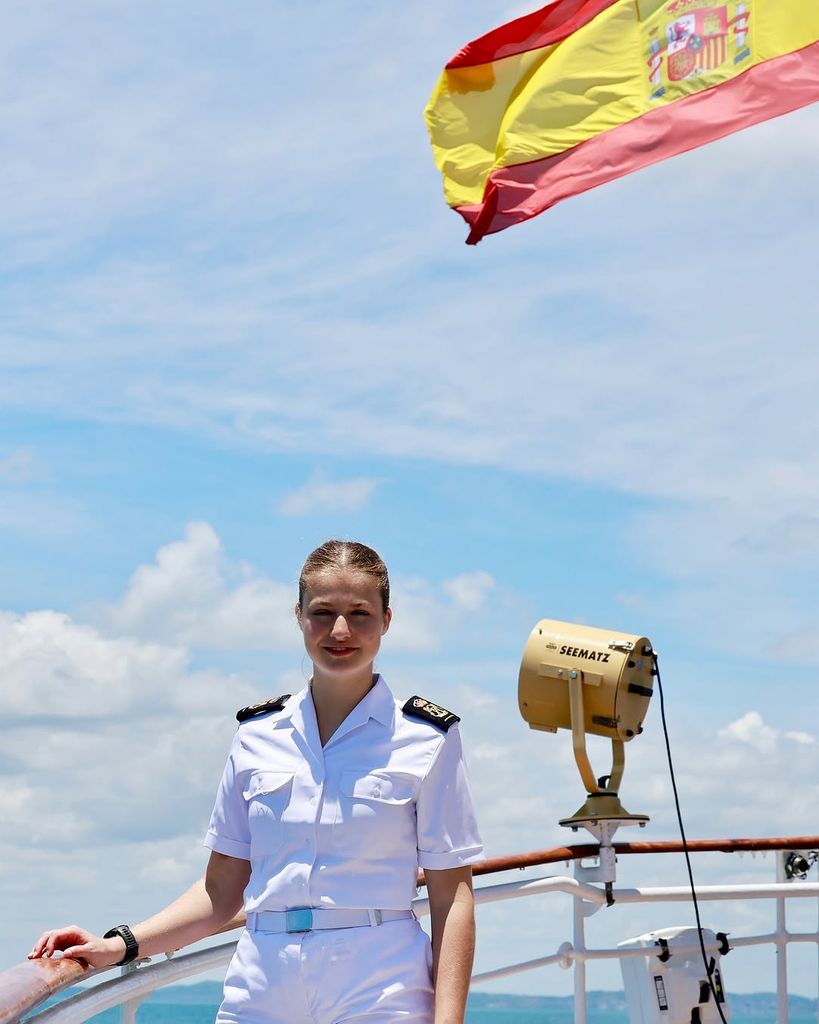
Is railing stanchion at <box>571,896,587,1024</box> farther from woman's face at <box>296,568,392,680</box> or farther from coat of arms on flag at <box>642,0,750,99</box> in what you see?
coat of arms on flag at <box>642,0,750,99</box>

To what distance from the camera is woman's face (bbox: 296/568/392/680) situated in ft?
7.73

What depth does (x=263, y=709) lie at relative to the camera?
8.34 ft

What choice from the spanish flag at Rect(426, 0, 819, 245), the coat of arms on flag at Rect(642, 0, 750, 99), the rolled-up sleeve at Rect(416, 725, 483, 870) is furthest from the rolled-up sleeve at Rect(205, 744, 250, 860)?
the coat of arms on flag at Rect(642, 0, 750, 99)

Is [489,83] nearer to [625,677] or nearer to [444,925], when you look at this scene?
[625,677]

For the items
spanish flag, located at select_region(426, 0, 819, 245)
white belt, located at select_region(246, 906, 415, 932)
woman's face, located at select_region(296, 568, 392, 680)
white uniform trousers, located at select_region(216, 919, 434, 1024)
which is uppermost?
spanish flag, located at select_region(426, 0, 819, 245)

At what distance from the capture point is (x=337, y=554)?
94.4 inches

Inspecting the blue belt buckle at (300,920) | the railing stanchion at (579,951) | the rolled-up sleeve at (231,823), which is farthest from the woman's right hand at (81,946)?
the railing stanchion at (579,951)

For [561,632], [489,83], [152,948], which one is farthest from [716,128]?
[152,948]

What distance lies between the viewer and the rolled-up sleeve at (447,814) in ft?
7.59

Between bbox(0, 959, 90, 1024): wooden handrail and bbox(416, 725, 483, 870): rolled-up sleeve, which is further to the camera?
bbox(416, 725, 483, 870): rolled-up sleeve

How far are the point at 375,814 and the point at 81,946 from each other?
0.61 meters

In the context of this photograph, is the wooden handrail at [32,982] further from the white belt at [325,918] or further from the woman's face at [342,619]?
the woman's face at [342,619]

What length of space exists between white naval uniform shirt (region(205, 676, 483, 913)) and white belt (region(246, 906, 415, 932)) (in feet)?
0.04

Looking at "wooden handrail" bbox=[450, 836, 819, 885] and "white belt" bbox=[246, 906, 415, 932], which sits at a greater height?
"wooden handrail" bbox=[450, 836, 819, 885]
